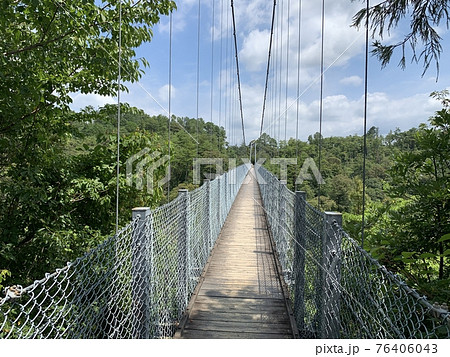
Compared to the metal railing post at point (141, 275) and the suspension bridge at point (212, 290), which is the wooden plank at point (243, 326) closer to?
the suspension bridge at point (212, 290)

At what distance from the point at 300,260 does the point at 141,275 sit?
1.17 metres

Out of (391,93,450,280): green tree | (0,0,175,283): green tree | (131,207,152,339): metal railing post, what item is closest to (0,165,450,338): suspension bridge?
(131,207,152,339): metal railing post

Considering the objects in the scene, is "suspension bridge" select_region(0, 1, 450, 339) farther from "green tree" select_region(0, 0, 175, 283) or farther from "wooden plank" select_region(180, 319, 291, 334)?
"green tree" select_region(0, 0, 175, 283)

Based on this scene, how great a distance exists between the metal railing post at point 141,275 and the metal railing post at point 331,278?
844mm

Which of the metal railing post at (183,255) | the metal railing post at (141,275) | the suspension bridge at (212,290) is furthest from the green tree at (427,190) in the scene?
the metal railing post at (141,275)

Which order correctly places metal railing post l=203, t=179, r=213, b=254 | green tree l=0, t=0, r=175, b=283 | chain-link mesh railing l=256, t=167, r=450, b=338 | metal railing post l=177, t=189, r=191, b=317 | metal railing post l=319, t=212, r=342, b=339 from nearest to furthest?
chain-link mesh railing l=256, t=167, r=450, b=338 < metal railing post l=319, t=212, r=342, b=339 < metal railing post l=177, t=189, r=191, b=317 < green tree l=0, t=0, r=175, b=283 < metal railing post l=203, t=179, r=213, b=254

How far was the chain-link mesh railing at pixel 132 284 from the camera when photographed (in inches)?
38.4

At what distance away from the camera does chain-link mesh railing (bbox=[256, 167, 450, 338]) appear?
36.7 inches

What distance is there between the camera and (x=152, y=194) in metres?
4.28

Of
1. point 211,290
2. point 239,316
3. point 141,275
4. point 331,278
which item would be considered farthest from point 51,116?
point 331,278

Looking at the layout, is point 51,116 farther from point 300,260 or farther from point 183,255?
point 300,260

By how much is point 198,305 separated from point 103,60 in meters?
2.30

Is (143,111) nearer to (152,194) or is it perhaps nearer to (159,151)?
(159,151)

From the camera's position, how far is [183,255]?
2268 millimetres
